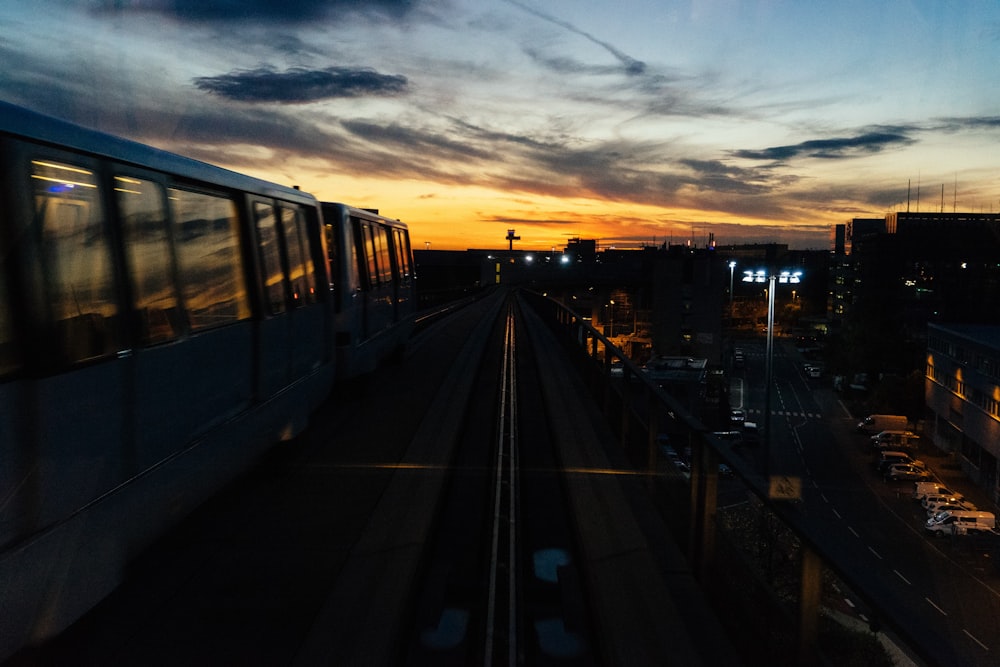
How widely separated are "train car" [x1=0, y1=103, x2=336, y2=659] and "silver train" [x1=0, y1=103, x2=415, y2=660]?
11mm

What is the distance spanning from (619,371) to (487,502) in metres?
2.53

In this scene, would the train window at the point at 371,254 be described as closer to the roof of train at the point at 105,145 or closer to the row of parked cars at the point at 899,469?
the roof of train at the point at 105,145

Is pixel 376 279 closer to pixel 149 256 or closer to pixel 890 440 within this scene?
pixel 149 256

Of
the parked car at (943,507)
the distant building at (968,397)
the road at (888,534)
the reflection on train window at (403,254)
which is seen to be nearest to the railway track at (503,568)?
the road at (888,534)

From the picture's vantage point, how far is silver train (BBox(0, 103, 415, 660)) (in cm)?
339

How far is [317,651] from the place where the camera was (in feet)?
13.5

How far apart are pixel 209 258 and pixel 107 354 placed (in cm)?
198

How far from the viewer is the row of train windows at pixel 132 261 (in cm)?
367

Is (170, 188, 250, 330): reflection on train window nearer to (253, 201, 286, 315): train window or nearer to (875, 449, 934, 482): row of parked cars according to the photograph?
(253, 201, 286, 315): train window

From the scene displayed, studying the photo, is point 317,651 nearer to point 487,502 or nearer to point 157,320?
point 157,320

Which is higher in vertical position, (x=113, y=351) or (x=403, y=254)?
(x=403, y=254)

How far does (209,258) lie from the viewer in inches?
236

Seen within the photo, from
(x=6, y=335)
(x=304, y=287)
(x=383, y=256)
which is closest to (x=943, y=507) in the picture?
(x=383, y=256)

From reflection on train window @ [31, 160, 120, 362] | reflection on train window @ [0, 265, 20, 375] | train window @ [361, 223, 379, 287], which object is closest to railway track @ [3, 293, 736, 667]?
reflection on train window @ [0, 265, 20, 375]
